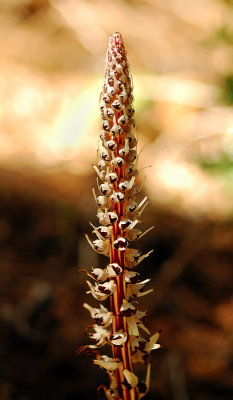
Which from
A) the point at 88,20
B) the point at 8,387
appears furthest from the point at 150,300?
the point at 88,20

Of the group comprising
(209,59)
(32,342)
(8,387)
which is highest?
(209,59)

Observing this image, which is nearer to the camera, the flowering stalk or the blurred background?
the flowering stalk

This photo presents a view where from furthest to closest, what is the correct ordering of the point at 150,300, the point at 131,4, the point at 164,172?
the point at 131,4 < the point at 164,172 < the point at 150,300

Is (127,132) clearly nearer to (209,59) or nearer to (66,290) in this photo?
(66,290)

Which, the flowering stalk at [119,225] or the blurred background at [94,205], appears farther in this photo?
the blurred background at [94,205]
